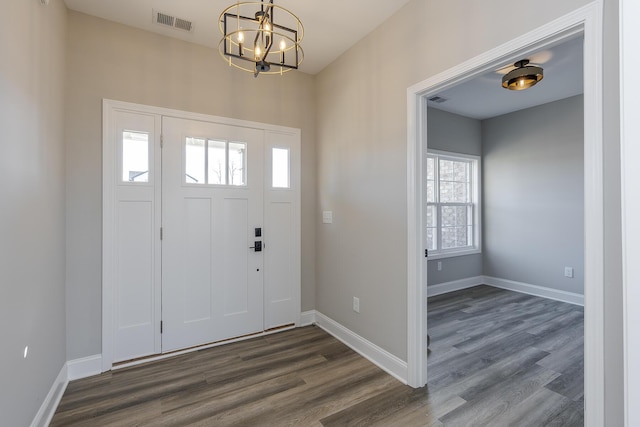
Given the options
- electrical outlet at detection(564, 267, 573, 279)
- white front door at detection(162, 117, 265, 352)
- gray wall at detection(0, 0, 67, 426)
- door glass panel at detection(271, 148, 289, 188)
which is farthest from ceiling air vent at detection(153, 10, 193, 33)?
electrical outlet at detection(564, 267, 573, 279)

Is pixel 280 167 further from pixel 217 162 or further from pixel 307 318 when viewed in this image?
pixel 307 318

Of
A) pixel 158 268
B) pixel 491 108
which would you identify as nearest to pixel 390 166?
pixel 158 268

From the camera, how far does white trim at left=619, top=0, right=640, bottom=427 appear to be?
850 millimetres

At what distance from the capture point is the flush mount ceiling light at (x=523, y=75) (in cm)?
290

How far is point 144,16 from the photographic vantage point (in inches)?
97.7

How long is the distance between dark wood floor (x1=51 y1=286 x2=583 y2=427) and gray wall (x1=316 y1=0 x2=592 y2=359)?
0.41m

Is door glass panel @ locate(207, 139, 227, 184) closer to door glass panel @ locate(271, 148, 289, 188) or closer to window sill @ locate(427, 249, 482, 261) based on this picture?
door glass panel @ locate(271, 148, 289, 188)

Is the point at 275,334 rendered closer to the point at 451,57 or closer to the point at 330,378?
the point at 330,378

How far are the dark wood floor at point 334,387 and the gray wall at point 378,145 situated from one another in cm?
41

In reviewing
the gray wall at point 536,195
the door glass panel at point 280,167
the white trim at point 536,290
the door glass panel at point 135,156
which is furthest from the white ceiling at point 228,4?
the white trim at point 536,290

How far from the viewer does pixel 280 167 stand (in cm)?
334

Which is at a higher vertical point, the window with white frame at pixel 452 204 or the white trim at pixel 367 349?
the window with white frame at pixel 452 204

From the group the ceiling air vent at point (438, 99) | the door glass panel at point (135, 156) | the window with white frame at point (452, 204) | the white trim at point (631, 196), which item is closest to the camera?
the white trim at point (631, 196)

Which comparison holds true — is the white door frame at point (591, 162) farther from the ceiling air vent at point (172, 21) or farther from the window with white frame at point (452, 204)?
the window with white frame at point (452, 204)
